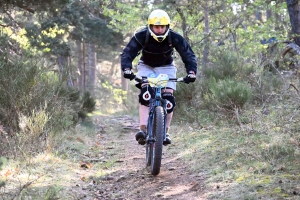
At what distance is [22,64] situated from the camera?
526 centimetres

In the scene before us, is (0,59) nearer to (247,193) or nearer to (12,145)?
(12,145)

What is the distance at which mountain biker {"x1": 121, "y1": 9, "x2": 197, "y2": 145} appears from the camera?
4.36m

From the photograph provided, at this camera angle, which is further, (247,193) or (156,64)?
(156,64)

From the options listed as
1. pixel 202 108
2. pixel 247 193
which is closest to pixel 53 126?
pixel 247 193

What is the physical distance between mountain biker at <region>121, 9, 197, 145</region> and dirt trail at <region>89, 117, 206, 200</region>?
45 centimetres

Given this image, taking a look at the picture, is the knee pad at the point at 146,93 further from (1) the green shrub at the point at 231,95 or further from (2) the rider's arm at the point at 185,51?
(1) the green shrub at the point at 231,95

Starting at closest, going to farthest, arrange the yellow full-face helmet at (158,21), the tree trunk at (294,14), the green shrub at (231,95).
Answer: the yellow full-face helmet at (158,21) → the green shrub at (231,95) → the tree trunk at (294,14)

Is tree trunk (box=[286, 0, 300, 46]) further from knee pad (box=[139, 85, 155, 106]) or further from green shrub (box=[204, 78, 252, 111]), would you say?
knee pad (box=[139, 85, 155, 106])

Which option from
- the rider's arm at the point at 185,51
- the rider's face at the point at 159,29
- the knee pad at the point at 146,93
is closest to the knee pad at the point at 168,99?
the knee pad at the point at 146,93

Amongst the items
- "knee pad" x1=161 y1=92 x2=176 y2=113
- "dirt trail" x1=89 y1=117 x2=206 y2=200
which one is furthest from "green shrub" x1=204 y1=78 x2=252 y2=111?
"knee pad" x1=161 y1=92 x2=176 y2=113

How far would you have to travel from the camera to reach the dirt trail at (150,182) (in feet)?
12.0

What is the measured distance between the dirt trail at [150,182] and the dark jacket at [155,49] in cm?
134

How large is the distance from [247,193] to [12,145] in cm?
300

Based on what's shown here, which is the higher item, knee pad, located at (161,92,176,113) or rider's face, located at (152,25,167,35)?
rider's face, located at (152,25,167,35)
